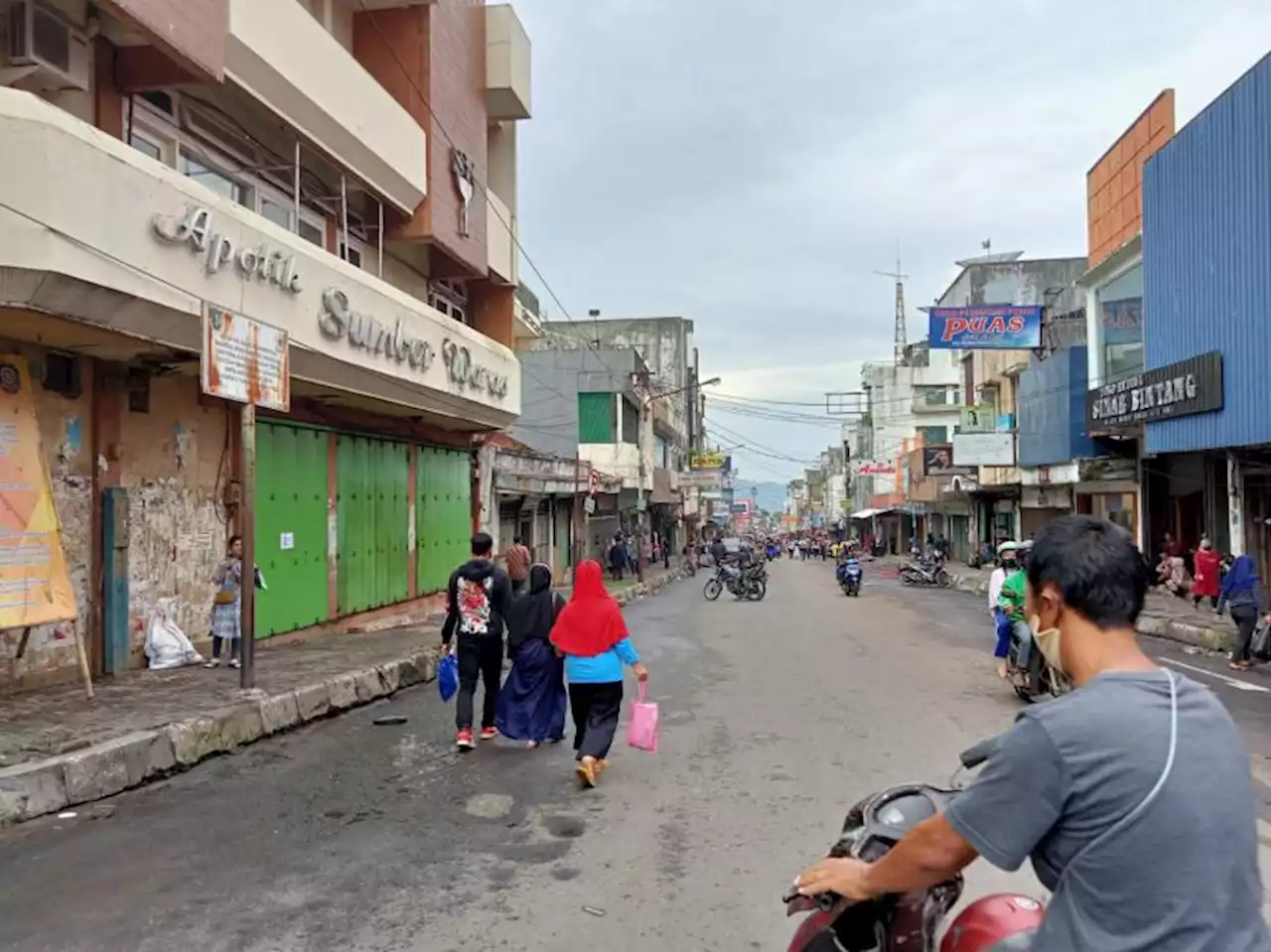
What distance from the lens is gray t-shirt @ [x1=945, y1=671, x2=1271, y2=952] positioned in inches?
70.8

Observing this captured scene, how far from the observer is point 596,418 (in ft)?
142

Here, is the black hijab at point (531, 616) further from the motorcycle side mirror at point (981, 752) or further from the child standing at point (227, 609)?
the motorcycle side mirror at point (981, 752)

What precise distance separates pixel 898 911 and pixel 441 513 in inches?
742

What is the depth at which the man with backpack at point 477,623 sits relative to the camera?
831 cm

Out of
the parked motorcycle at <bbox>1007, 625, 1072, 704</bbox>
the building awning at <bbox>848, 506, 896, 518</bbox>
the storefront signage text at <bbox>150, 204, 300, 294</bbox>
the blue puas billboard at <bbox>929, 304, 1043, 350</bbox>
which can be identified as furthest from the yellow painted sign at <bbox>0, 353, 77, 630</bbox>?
the building awning at <bbox>848, 506, 896, 518</bbox>

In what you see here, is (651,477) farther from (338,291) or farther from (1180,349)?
(338,291)

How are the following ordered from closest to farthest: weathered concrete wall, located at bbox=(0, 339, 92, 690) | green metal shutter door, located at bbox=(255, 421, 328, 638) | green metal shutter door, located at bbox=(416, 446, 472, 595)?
weathered concrete wall, located at bbox=(0, 339, 92, 690) < green metal shutter door, located at bbox=(255, 421, 328, 638) < green metal shutter door, located at bbox=(416, 446, 472, 595)

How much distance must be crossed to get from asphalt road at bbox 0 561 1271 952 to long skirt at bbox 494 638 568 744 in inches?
7.6

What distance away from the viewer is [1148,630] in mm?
18641

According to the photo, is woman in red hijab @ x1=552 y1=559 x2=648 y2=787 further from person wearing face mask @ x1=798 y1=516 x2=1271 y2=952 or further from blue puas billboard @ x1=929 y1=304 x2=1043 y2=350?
blue puas billboard @ x1=929 y1=304 x2=1043 y2=350

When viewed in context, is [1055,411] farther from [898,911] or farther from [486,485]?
[898,911]

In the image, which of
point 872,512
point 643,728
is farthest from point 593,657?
point 872,512

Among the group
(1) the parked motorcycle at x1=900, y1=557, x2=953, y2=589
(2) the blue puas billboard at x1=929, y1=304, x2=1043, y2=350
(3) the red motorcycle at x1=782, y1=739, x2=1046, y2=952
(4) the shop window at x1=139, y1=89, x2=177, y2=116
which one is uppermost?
(2) the blue puas billboard at x1=929, y1=304, x2=1043, y2=350

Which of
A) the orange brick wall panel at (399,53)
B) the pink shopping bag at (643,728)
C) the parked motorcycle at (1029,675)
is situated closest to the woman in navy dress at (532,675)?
the pink shopping bag at (643,728)
